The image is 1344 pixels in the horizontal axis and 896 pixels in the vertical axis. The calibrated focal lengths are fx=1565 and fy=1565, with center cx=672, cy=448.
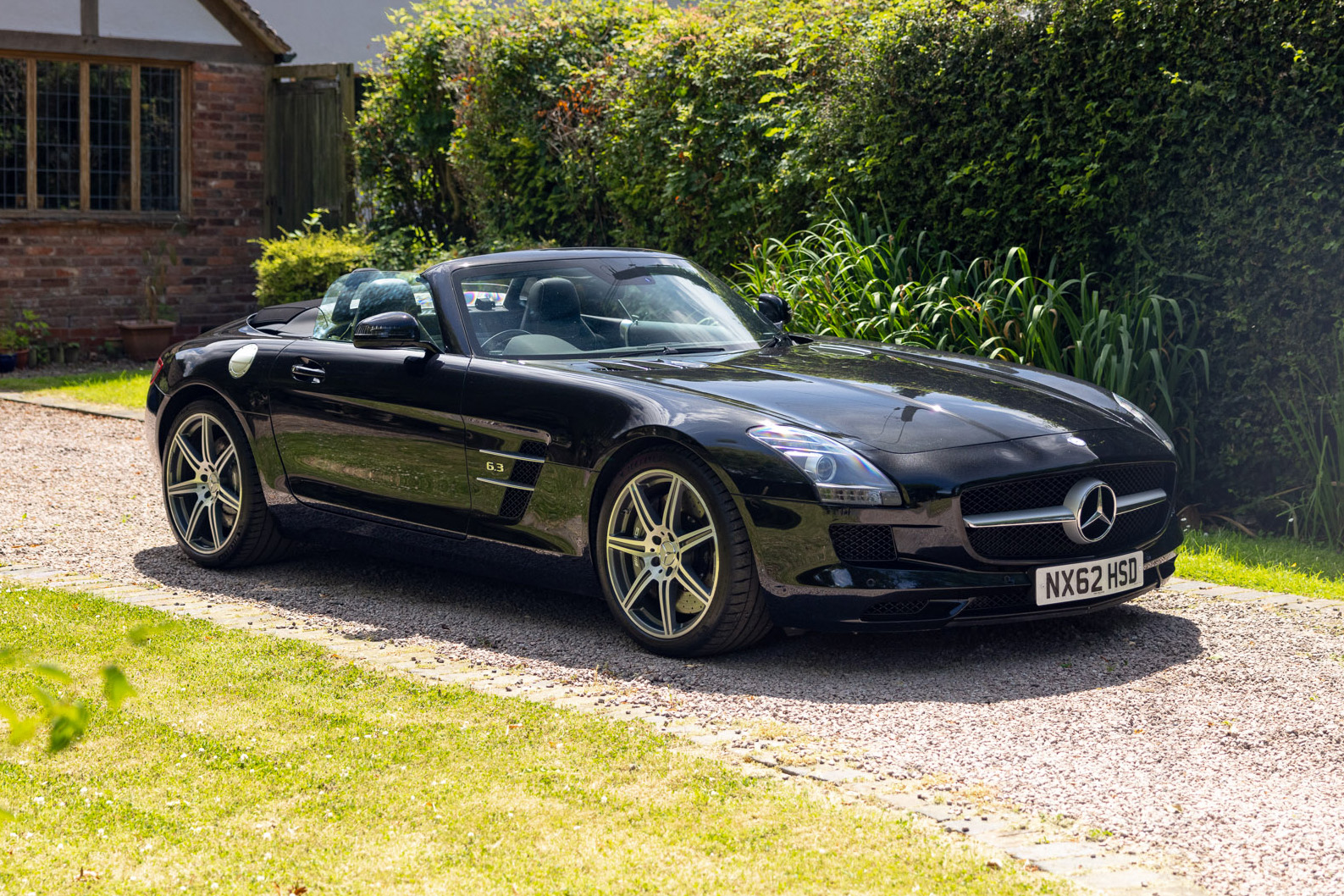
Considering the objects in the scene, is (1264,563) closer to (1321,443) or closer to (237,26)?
(1321,443)

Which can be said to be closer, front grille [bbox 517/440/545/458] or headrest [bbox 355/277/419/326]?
front grille [bbox 517/440/545/458]

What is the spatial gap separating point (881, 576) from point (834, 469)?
0.37m

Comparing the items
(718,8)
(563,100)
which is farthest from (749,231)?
(563,100)

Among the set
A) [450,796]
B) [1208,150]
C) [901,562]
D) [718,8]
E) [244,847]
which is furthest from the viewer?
[718,8]

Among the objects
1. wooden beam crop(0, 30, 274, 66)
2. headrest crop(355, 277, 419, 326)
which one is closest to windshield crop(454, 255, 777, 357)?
headrest crop(355, 277, 419, 326)

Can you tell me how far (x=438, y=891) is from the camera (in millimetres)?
3295

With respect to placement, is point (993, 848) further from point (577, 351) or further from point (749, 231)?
Result: point (749, 231)

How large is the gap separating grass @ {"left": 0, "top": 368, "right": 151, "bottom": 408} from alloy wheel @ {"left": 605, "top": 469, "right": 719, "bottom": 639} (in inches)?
326

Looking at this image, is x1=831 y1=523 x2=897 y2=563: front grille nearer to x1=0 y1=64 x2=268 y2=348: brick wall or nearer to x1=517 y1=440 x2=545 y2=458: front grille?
x1=517 y1=440 x2=545 y2=458: front grille

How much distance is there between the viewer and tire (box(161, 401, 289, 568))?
6.77 meters

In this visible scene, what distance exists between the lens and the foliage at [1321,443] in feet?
24.7

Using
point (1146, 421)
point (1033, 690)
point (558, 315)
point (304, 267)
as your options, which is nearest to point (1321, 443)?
point (1146, 421)

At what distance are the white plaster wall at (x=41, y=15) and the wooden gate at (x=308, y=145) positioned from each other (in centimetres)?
217

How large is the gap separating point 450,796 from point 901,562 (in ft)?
5.80
